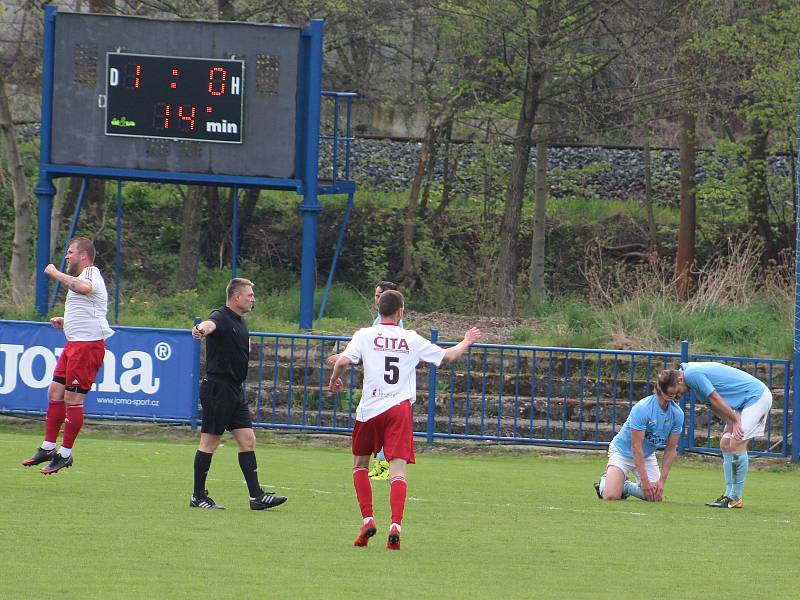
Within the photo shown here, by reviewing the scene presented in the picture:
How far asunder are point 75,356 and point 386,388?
3.90 meters

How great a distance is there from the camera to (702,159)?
118 feet

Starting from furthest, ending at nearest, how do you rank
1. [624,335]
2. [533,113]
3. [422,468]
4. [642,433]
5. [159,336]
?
[533,113] → [624,335] → [159,336] → [422,468] → [642,433]

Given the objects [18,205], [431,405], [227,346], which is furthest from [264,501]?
[18,205]

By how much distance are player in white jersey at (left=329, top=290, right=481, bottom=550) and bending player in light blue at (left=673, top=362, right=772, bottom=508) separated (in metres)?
3.56

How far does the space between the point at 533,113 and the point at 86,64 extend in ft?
32.5

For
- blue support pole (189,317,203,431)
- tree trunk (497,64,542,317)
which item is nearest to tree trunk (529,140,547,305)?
tree trunk (497,64,542,317)

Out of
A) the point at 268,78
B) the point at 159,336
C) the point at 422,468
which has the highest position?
the point at 268,78

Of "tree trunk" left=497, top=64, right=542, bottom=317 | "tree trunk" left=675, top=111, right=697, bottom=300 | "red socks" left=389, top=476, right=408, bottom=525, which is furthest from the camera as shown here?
"tree trunk" left=675, top=111, right=697, bottom=300

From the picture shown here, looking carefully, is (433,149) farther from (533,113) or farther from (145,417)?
(145,417)

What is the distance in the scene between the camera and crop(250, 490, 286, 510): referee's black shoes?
10242mm

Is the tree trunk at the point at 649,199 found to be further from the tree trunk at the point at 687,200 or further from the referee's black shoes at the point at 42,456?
the referee's black shoes at the point at 42,456

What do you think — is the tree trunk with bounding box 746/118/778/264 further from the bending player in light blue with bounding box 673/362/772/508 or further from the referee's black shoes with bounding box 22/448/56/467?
the referee's black shoes with bounding box 22/448/56/467

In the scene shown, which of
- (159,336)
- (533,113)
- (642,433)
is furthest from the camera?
(533,113)

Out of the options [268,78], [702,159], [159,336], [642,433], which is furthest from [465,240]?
[642,433]
